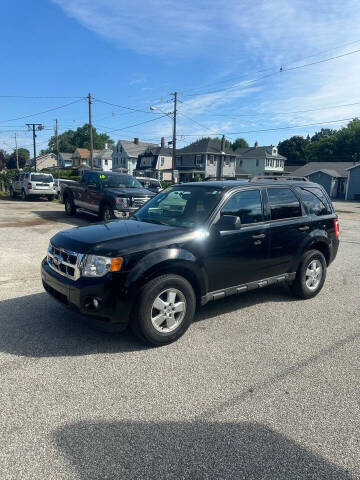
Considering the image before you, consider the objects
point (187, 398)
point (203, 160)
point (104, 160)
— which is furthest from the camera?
point (104, 160)

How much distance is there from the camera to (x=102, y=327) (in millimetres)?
3562

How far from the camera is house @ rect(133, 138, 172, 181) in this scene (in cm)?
6309

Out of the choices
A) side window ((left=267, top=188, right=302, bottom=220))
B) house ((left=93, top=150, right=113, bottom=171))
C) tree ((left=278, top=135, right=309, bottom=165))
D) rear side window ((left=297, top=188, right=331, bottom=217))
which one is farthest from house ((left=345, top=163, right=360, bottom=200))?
house ((left=93, top=150, right=113, bottom=171))

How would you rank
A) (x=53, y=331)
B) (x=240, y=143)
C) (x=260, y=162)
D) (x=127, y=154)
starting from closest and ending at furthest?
(x=53, y=331) → (x=260, y=162) → (x=127, y=154) → (x=240, y=143)

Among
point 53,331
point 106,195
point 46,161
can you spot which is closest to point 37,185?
point 106,195

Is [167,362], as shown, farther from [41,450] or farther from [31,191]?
[31,191]

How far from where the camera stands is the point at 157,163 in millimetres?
63031

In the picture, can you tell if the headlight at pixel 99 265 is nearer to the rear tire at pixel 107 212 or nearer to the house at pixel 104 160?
the rear tire at pixel 107 212

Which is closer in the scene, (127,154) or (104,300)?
(104,300)

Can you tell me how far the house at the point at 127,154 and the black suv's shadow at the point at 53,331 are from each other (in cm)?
6644

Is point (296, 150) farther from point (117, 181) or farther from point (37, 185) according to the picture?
point (117, 181)

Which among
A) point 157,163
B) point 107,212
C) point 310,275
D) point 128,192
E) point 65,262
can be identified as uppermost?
point 157,163

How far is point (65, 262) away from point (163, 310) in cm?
121

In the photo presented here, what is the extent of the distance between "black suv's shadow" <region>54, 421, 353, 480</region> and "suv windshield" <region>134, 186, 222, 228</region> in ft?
7.75
